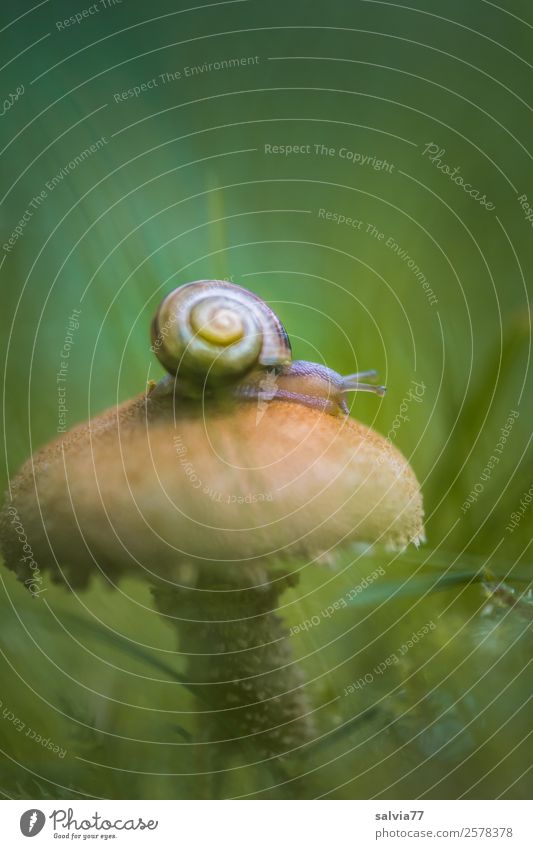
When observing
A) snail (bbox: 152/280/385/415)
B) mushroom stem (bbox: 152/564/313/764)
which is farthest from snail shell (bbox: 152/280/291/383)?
mushroom stem (bbox: 152/564/313/764)

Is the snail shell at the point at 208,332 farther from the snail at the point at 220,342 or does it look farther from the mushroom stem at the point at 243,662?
the mushroom stem at the point at 243,662

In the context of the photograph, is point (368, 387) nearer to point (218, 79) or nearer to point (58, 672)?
point (58, 672)

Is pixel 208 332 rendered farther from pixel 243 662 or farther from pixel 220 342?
pixel 243 662

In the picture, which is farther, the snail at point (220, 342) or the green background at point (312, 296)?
the green background at point (312, 296)
